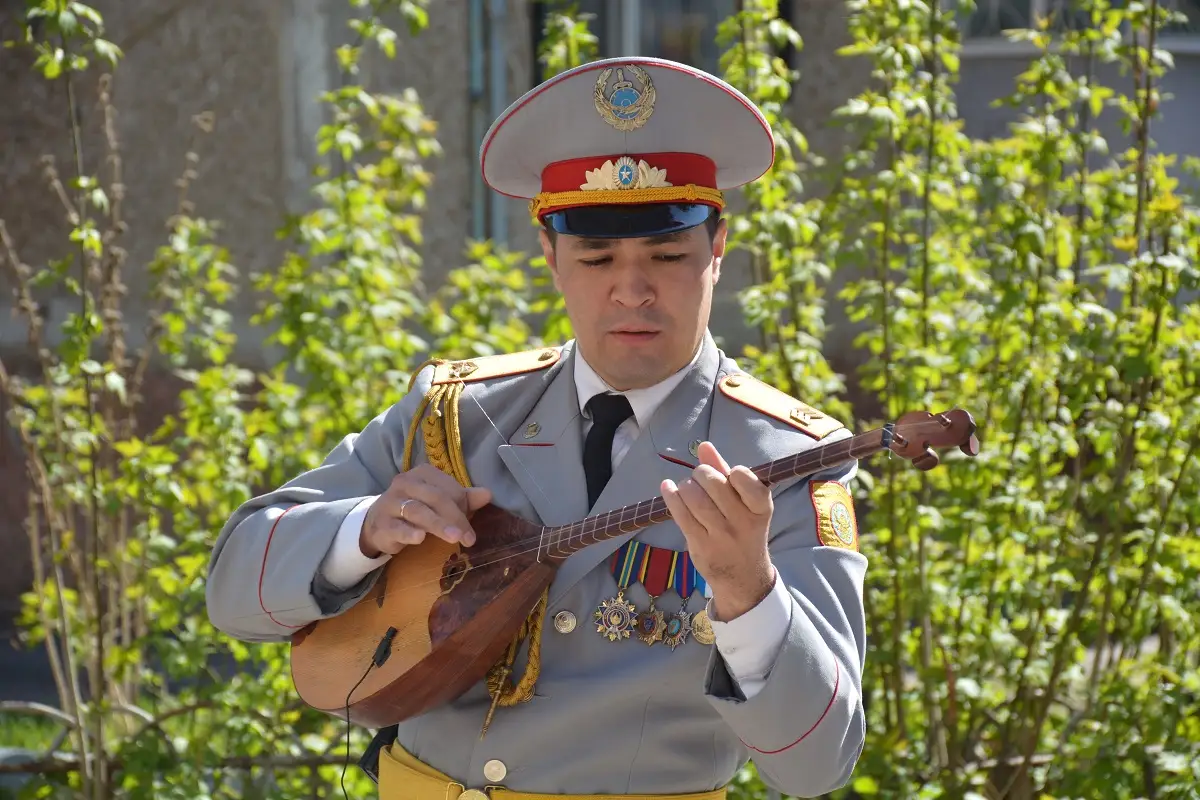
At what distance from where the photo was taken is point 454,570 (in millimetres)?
2059

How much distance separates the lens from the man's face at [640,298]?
1.99 m

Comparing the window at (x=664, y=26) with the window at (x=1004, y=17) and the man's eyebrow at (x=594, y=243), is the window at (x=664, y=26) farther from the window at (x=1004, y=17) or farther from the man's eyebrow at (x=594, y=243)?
the man's eyebrow at (x=594, y=243)

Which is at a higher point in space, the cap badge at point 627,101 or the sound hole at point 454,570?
the cap badge at point 627,101

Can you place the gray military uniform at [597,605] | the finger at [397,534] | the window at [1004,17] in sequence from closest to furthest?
1. the gray military uniform at [597,605]
2. the finger at [397,534]
3. the window at [1004,17]

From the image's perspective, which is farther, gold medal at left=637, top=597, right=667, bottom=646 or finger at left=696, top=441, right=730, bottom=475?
gold medal at left=637, top=597, right=667, bottom=646

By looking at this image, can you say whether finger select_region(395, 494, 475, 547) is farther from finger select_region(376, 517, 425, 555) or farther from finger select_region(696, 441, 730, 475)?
finger select_region(696, 441, 730, 475)

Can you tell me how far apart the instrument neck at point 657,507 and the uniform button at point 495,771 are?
30cm

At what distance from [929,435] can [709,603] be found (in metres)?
0.34

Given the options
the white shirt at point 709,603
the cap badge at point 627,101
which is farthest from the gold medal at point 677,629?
the cap badge at point 627,101

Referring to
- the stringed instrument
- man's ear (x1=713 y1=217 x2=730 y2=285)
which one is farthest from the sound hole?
man's ear (x1=713 y1=217 x2=730 y2=285)

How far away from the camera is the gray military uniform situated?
1.73 metres

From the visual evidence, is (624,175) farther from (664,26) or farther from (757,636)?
(664,26)

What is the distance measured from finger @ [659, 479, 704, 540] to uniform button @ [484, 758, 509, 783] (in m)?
0.54

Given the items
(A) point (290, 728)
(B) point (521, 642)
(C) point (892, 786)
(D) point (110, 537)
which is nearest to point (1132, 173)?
(C) point (892, 786)
